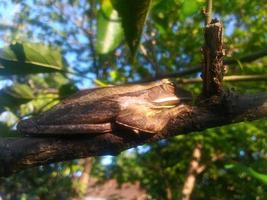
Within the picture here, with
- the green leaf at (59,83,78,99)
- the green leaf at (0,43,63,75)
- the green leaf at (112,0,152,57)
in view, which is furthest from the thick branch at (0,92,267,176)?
the green leaf at (59,83,78,99)

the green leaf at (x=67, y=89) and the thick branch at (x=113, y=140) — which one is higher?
the thick branch at (x=113, y=140)

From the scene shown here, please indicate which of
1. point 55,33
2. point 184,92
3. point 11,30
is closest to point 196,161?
point 55,33

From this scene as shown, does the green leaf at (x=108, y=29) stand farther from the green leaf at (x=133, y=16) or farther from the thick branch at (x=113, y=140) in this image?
the thick branch at (x=113, y=140)

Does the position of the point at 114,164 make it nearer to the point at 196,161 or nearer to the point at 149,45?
the point at 196,161

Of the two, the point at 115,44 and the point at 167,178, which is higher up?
the point at 115,44

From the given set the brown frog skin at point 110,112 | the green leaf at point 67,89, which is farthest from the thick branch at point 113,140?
the green leaf at point 67,89

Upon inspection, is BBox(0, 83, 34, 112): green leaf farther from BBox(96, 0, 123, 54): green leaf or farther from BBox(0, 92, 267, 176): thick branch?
BBox(0, 92, 267, 176): thick branch

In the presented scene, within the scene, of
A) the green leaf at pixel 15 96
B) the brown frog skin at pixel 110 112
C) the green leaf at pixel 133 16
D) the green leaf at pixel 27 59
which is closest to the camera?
the brown frog skin at pixel 110 112
